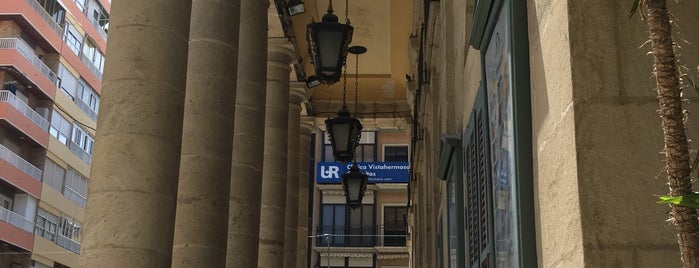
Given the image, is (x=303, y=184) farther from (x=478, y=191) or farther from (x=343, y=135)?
(x=478, y=191)

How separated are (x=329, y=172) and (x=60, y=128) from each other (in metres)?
16.4

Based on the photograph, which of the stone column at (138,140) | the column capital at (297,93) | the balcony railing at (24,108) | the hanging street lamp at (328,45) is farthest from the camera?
the balcony railing at (24,108)

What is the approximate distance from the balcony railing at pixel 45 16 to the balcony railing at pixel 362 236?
19859 millimetres

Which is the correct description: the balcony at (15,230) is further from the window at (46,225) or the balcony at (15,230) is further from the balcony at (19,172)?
the balcony at (19,172)

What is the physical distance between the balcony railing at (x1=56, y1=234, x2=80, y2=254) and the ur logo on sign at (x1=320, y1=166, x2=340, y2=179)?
15.3m

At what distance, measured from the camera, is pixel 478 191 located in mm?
5887

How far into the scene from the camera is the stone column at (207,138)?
9203mm

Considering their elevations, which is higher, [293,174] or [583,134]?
[293,174]

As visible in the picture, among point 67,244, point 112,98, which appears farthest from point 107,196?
point 67,244

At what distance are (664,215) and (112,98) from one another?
18.1ft

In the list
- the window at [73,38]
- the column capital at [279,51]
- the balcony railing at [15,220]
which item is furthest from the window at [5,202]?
the column capital at [279,51]

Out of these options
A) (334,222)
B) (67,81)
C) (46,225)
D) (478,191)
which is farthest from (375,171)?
(478,191)

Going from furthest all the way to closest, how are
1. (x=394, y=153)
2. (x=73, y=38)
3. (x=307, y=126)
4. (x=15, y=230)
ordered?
(x=394, y=153)
(x=73, y=38)
(x=15, y=230)
(x=307, y=126)

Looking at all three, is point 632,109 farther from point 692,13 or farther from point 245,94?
point 245,94
